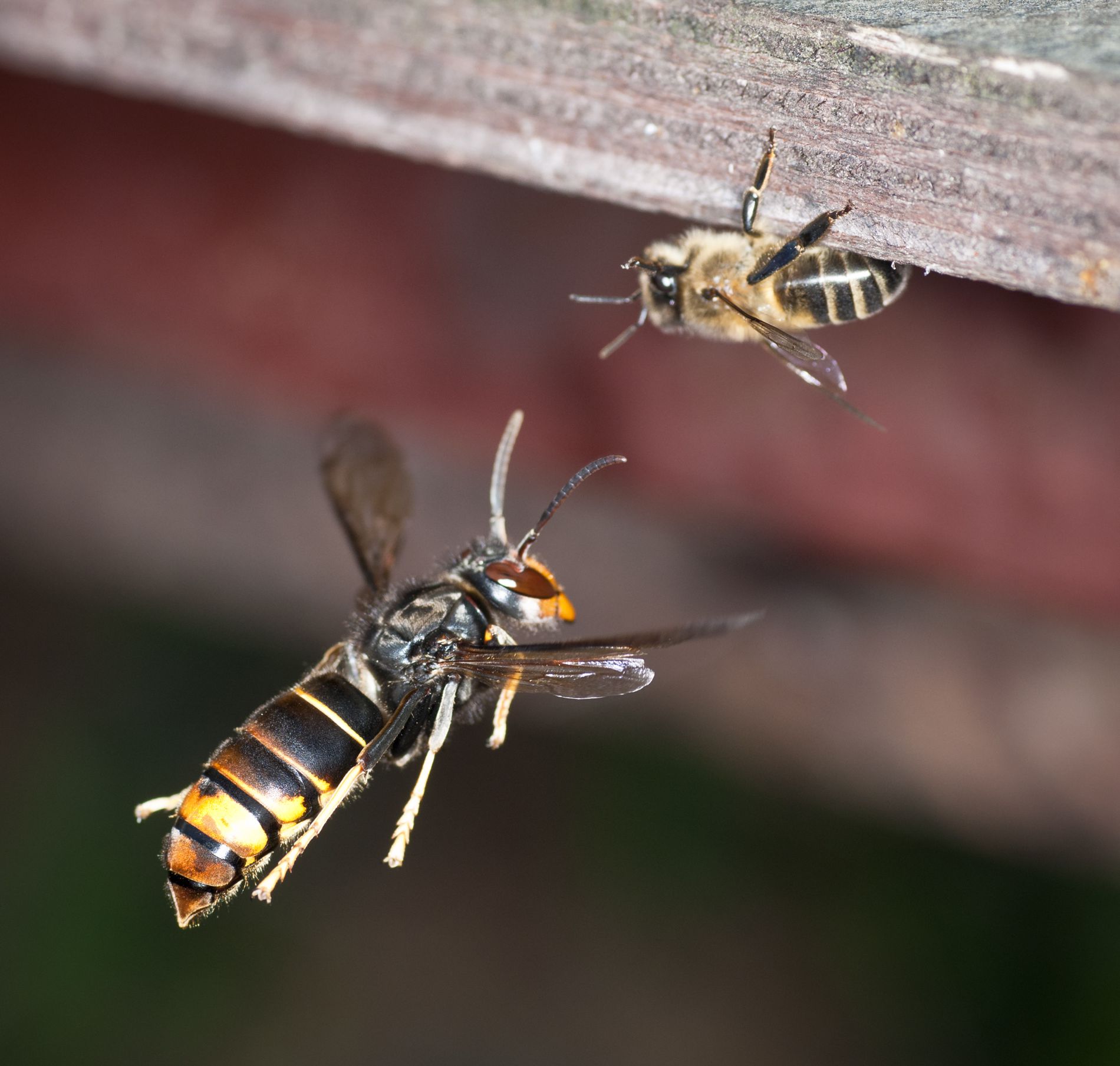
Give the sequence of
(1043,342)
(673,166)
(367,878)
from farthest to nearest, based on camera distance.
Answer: (367,878), (1043,342), (673,166)

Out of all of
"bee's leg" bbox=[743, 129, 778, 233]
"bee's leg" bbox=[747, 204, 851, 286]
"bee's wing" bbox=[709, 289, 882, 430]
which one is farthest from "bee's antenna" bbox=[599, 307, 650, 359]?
"bee's leg" bbox=[743, 129, 778, 233]

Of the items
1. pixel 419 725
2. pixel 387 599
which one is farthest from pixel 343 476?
pixel 419 725

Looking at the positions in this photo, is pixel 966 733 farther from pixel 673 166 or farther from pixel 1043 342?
pixel 673 166

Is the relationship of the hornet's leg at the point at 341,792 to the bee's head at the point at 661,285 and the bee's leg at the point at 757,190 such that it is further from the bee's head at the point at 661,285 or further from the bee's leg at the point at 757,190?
the bee's leg at the point at 757,190

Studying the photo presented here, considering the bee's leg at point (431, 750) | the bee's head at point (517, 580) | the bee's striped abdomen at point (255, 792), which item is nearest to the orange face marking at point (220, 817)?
the bee's striped abdomen at point (255, 792)

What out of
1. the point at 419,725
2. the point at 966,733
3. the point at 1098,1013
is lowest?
the point at 1098,1013
